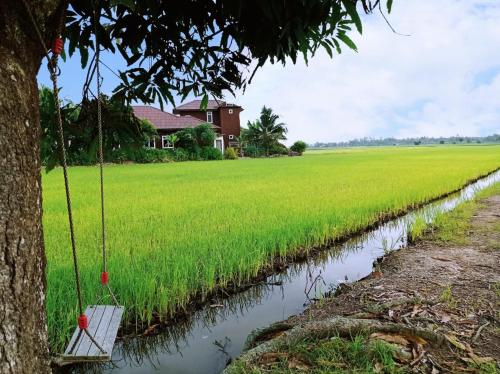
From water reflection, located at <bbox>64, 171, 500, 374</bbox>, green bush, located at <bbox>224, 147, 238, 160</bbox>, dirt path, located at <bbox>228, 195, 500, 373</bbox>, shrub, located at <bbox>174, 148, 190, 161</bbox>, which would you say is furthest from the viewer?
green bush, located at <bbox>224, 147, 238, 160</bbox>

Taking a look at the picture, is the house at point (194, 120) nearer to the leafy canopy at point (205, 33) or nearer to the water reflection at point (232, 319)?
the water reflection at point (232, 319)

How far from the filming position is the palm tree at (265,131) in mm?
45094

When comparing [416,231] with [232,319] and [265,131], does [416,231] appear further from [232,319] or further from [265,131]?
[265,131]

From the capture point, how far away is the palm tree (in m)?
45.1

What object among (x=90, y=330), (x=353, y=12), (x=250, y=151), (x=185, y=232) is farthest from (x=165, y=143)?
(x=353, y=12)

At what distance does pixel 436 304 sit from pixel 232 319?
1.79 meters

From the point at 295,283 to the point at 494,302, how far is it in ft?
6.86

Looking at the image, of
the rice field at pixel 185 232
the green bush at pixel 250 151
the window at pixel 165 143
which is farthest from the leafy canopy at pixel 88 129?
the green bush at pixel 250 151

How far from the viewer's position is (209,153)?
114 ft

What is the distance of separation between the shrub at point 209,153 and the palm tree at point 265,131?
1054cm

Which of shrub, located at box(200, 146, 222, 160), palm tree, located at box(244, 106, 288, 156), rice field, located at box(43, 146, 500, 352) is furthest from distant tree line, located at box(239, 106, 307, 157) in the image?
rice field, located at box(43, 146, 500, 352)

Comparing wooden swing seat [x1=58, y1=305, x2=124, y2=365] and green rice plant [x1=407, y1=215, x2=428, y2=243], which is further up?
wooden swing seat [x1=58, y1=305, x2=124, y2=365]

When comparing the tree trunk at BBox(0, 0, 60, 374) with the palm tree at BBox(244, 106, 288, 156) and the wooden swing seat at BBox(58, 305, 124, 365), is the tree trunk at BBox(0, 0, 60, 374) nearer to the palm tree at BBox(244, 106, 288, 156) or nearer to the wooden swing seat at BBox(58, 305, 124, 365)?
the wooden swing seat at BBox(58, 305, 124, 365)

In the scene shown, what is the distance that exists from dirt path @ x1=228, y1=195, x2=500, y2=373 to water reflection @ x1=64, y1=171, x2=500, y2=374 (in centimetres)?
40
